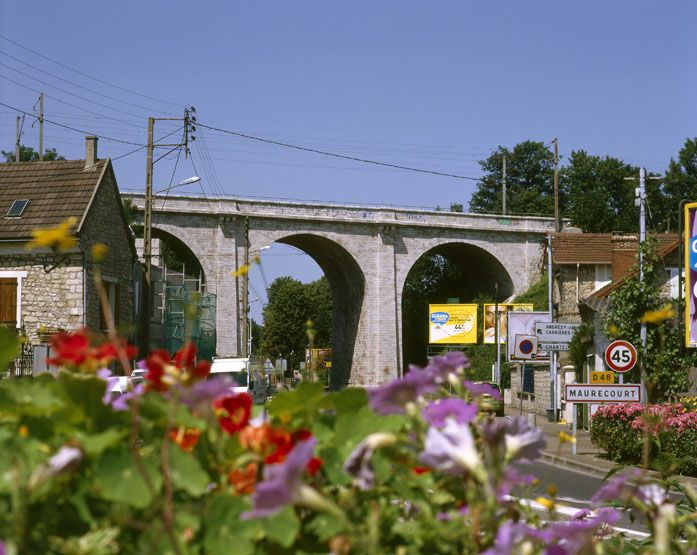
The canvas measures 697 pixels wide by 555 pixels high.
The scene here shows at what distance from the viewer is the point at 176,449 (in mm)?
1572

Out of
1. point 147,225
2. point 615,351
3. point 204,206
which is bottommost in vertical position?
point 615,351

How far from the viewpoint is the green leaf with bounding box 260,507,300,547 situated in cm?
150

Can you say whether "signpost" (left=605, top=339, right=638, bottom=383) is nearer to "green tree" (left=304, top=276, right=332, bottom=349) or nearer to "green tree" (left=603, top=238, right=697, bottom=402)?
"green tree" (left=603, top=238, right=697, bottom=402)

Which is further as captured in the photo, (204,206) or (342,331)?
(342,331)

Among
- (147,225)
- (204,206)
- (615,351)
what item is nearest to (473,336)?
(204,206)

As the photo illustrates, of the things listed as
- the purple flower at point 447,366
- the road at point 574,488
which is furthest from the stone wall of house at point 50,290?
the purple flower at point 447,366

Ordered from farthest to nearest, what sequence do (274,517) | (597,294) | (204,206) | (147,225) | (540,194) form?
(540,194), (204,206), (597,294), (147,225), (274,517)

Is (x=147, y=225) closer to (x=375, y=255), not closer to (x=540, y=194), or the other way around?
(x=375, y=255)

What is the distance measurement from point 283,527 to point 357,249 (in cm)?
6303

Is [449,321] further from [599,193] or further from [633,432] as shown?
[633,432]

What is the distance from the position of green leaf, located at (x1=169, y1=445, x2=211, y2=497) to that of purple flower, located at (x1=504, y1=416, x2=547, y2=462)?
47 cm

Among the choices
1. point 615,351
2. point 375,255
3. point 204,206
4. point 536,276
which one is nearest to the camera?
point 615,351

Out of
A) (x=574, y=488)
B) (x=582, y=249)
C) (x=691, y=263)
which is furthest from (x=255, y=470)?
(x=582, y=249)

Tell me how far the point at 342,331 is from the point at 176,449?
224 ft
